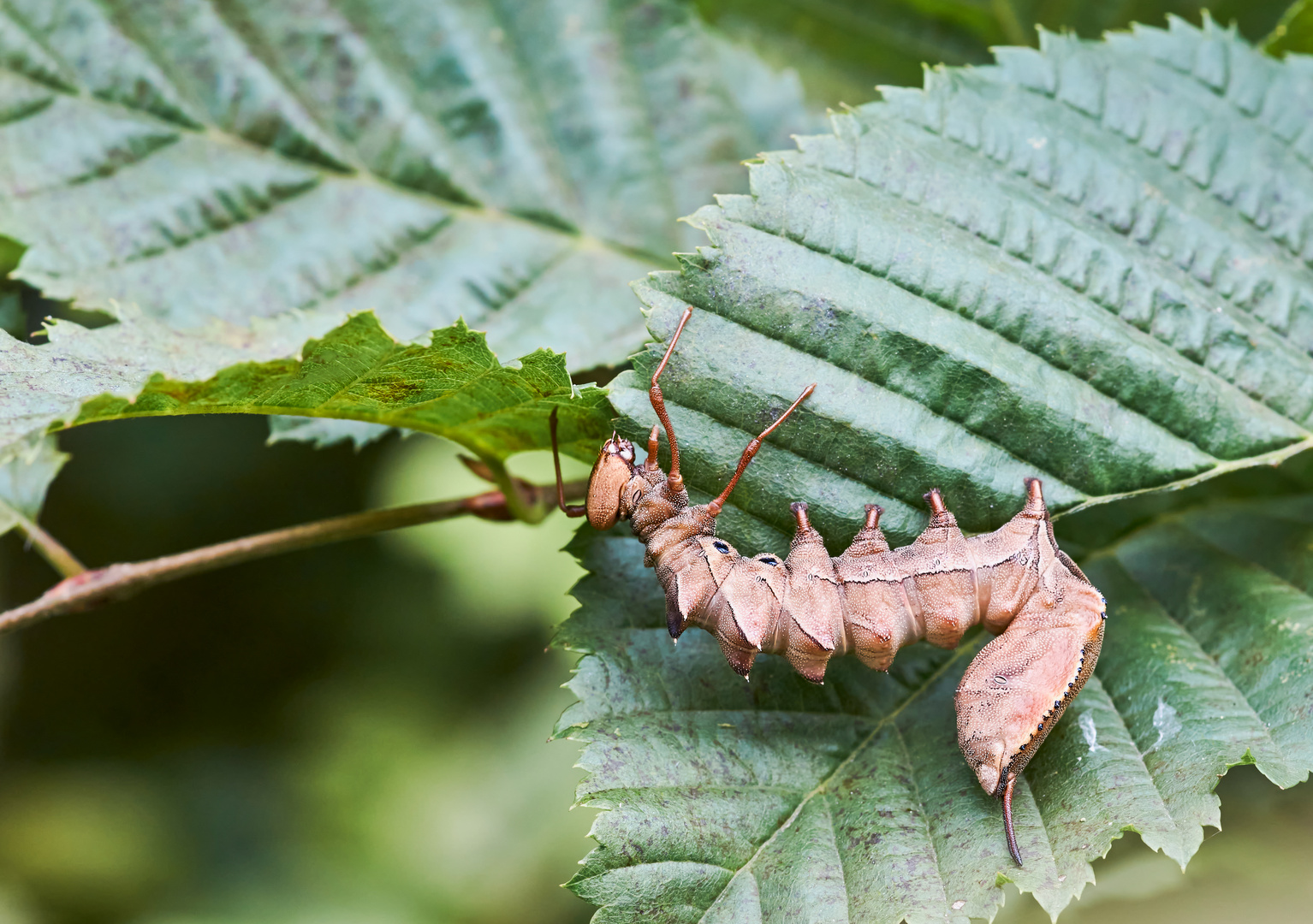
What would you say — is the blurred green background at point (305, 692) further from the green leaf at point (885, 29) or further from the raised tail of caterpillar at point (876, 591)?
the raised tail of caterpillar at point (876, 591)

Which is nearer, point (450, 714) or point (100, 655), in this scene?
point (450, 714)

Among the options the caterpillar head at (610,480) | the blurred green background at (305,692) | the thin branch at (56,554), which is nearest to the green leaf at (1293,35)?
the blurred green background at (305,692)

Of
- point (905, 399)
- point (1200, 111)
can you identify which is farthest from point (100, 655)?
point (1200, 111)

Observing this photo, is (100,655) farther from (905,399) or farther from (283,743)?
(905,399)

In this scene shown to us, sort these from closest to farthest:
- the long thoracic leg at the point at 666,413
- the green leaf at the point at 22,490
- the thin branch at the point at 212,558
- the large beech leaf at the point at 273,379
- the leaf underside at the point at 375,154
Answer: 1. the large beech leaf at the point at 273,379
2. the long thoracic leg at the point at 666,413
3. the thin branch at the point at 212,558
4. the green leaf at the point at 22,490
5. the leaf underside at the point at 375,154

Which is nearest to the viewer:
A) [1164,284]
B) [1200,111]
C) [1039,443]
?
[1039,443]

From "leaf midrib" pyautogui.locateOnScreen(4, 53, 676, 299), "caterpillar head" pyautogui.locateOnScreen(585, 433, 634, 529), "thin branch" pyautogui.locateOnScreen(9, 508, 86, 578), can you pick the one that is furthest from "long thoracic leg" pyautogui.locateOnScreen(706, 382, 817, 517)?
"thin branch" pyautogui.locateOnScreen(9, 508, 86, 578)
